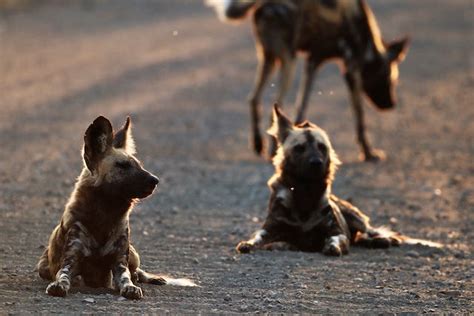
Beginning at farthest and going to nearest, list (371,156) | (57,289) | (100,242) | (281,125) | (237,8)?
(371,156)
(237,8)
(281,125)
(100,242)
(57,289)

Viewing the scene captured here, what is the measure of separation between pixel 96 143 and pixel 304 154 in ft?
5.81

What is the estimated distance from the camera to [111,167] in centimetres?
609

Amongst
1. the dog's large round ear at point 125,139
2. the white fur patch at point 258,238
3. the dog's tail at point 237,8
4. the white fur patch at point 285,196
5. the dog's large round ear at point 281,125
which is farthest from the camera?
the dog's tail at point 237,8

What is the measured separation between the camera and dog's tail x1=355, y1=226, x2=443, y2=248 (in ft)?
26.1

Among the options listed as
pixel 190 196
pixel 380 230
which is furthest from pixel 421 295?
pixel 190 196

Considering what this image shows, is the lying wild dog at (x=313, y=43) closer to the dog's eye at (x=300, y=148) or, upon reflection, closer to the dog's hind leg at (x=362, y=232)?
the dog's hind leg at (x=362, y=232)

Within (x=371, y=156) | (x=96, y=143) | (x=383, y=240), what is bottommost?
(x=371, y=156)

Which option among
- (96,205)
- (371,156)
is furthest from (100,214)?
(371,156)

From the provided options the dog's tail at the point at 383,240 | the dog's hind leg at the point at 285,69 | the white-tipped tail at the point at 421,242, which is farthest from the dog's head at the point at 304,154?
the dog's hind leg at the point at 285,69

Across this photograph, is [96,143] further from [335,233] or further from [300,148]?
[335,233]

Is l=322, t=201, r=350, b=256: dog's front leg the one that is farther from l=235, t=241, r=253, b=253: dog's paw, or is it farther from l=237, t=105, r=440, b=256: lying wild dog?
l=235, t=241, r=253, b=253: dog's paw

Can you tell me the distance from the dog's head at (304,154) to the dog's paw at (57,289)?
219 centimetres

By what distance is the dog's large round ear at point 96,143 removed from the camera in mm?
6051

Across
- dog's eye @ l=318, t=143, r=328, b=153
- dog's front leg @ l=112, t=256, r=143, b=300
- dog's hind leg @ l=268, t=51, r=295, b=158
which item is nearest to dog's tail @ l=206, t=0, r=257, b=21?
dog's hind leg @ l=268, t=51, r=295, b=158
